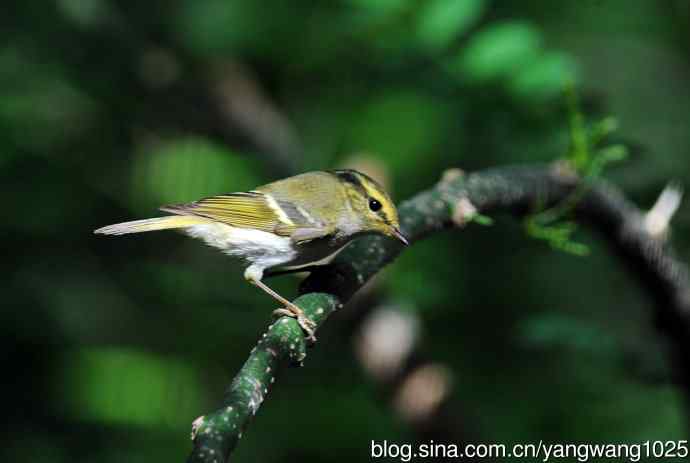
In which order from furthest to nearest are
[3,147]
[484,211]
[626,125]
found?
[626,125]
[3,147]
[484,211]

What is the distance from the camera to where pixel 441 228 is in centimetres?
296

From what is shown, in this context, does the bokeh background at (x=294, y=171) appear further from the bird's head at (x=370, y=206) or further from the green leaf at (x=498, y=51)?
the bird's head at (x=370, y=206)

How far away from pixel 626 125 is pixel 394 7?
2672mm

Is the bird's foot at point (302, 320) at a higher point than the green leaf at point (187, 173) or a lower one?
higher

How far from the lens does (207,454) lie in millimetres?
1389

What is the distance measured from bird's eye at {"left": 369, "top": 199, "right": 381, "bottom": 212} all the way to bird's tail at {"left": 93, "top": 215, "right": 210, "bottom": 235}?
662mm

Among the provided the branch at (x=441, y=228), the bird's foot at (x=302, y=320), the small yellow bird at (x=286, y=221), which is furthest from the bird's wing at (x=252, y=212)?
the bird's foot at (x=302, y=320)

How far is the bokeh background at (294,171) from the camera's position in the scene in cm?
361

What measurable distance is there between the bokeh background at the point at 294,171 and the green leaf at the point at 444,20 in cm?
1

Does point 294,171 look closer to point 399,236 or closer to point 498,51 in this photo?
point 498,51

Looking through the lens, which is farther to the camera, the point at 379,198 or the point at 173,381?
the point at 173,381

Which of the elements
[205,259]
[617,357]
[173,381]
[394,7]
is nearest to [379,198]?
[394,7]

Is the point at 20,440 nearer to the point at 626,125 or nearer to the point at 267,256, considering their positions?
the point at 267,256

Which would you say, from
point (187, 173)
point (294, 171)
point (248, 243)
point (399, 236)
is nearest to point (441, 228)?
point (399, 236)
